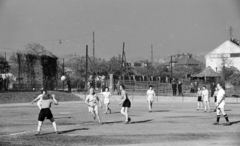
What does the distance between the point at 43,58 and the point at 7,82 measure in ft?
27.7

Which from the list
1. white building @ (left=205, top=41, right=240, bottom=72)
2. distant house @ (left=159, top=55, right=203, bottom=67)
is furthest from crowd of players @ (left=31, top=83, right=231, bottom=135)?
distant house @ (left=159, top=55, right=203, bottom=67)

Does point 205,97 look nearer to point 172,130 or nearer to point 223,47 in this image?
point 172,130

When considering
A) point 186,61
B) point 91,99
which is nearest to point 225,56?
point 186,61

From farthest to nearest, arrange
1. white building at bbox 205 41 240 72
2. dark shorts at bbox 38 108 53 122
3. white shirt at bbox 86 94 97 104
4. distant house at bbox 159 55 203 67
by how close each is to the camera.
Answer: distant house at bbox 159 55 203 67 < white building at bbox 205 41 240 72 < white shirt at bbox 86 94 97 104 < dark shorts at bbox 38 108 53 122

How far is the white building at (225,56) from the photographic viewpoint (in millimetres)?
85250

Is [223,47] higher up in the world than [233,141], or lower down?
higher up

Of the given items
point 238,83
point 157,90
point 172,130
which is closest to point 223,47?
point 238,83

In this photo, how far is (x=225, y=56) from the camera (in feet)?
287

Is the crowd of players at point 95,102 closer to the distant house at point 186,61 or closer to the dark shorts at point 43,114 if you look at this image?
the dark shorts at point 43,114

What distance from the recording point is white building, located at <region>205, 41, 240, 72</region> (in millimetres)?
85250

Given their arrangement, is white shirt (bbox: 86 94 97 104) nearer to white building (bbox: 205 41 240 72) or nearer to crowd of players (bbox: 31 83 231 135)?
crowd of players (bbox: 31 83 231 135)

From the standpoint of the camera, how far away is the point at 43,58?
174 feet

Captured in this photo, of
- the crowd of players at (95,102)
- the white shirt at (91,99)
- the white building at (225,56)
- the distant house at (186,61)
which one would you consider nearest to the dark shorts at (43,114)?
the crowd of players at (95,102)

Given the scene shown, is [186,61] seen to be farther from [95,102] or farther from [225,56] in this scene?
[95,102]
